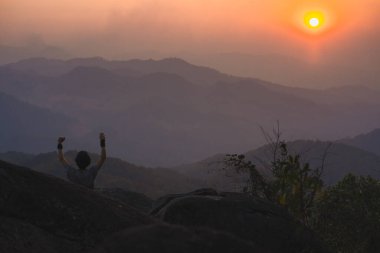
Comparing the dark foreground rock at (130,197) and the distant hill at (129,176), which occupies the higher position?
the distant hill at (129,176)

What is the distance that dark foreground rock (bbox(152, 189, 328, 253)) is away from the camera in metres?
9.95

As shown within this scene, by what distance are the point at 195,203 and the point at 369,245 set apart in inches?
305

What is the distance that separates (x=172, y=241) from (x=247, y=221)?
642cm

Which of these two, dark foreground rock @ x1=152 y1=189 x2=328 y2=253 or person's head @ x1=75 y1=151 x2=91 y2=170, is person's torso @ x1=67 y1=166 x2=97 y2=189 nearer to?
person's head @ x1=75 y1=151 x2=91 y2=170

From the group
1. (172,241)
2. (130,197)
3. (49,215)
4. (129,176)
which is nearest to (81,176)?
(49,215)

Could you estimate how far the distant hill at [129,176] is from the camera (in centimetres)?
11262

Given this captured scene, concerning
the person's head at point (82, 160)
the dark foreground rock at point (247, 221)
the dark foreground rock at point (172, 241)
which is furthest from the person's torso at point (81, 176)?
the dark foreground rock at point (172, 241)

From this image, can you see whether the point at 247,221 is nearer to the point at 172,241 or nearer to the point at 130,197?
the point at 172,241

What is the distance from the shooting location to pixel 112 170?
427 feet

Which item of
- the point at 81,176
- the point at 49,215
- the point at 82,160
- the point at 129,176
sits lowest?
the point at 49,215

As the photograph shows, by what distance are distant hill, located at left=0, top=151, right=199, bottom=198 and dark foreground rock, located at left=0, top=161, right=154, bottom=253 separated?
9750cm

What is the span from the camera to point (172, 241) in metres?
4.06

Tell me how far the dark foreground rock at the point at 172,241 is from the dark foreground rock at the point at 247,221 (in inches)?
219

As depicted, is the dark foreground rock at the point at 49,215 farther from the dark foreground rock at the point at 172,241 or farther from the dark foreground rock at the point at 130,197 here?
the dark foreground rock at the point at 130,197
